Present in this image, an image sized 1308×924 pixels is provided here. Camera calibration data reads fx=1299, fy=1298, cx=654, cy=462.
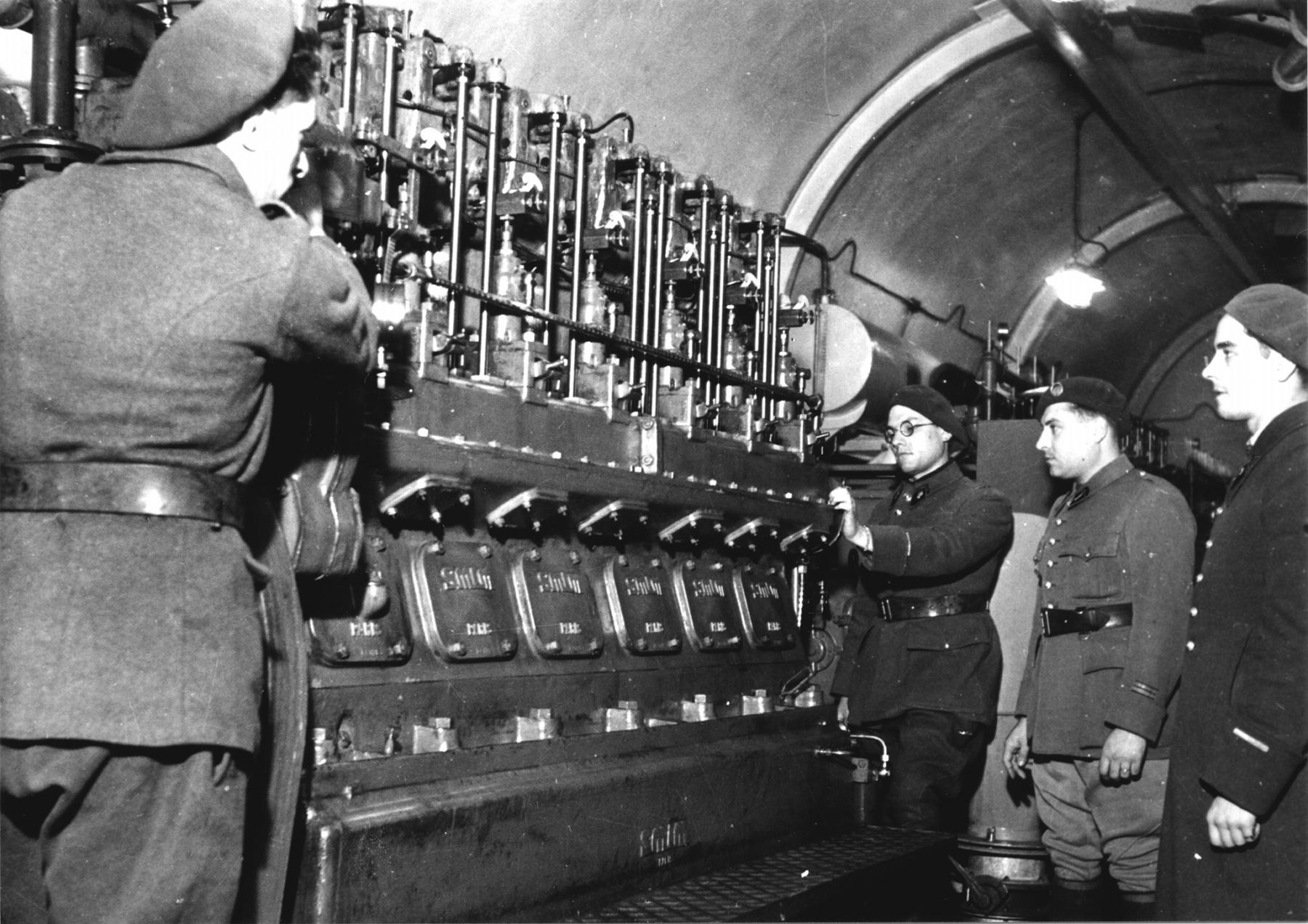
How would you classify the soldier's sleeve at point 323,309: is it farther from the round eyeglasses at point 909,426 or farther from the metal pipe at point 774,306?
the round eyeglasses at point 909,426

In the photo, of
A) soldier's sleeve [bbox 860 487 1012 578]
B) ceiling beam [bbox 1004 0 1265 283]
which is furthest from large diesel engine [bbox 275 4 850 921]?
ceiling beam [bbox 1004 0 1265 283]


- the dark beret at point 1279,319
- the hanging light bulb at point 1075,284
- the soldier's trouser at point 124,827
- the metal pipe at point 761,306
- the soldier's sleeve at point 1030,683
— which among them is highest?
the hanging light bulb at point 1075,284

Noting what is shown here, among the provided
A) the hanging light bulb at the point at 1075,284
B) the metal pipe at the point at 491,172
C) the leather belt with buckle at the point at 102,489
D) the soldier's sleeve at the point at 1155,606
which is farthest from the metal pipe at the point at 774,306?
the leather belt with buckle at the point at 102,489

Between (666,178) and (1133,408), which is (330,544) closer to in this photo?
(666,178)

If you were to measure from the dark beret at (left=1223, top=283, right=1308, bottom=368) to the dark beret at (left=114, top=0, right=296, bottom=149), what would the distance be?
185 centimetres

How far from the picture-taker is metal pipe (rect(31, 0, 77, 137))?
7.03 ft

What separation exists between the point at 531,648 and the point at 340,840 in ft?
2.88

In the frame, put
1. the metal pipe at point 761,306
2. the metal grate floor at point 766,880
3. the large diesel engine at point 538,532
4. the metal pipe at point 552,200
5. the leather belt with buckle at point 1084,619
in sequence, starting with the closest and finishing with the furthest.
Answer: the large diesel engine at point 538,532 → the metal grate floor at point 766,880 → the metal pipe at point 552,200 → the leather belt with buckle at point 1084,619 → the metal pipe at point 761,306

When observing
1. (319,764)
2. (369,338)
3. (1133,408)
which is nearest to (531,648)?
(319,764)

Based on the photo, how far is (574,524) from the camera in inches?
127

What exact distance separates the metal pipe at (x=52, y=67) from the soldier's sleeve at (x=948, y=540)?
255 cm

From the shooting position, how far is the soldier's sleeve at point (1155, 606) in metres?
3.30

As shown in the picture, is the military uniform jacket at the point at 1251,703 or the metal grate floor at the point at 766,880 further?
the metal grate floor at the point at 766,880

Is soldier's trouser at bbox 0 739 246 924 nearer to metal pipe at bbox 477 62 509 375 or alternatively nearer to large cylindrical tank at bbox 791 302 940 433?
metal pipe at bbox 477 62 509 375
